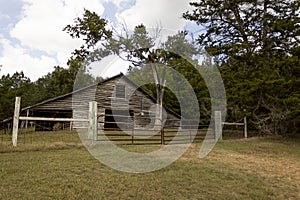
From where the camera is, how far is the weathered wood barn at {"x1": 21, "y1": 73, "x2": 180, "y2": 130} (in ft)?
61.1

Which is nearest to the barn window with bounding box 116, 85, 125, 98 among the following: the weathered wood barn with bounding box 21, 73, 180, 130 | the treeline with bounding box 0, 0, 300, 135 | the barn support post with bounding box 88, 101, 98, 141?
the weathered wood barn with bounding box 21, 73, 180, 130

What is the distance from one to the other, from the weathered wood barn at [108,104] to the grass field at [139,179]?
446 inches

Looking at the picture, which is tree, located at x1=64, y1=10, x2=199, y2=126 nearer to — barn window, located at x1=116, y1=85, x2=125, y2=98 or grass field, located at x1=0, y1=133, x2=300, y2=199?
barn window, located at x1=116, y1=85, x2=125, y2=98

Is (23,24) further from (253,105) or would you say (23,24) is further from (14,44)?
(253,105)

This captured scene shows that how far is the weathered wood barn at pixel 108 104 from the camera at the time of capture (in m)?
18.6

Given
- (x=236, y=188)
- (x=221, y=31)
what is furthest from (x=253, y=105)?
(x=236, y=188)

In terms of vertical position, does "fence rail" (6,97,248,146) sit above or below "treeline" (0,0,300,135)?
below

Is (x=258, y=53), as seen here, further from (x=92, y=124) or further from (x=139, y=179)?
(x=139, y=179)

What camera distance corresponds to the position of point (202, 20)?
16344 millimetres

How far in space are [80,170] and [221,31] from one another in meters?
13.8

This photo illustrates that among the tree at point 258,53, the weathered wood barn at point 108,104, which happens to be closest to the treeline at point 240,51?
the tree at point 258,53

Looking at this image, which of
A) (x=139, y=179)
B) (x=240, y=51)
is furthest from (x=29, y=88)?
(x=139, y=179)

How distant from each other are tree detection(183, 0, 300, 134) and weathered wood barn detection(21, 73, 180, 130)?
5853 millimetres

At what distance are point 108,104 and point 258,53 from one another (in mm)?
10256
